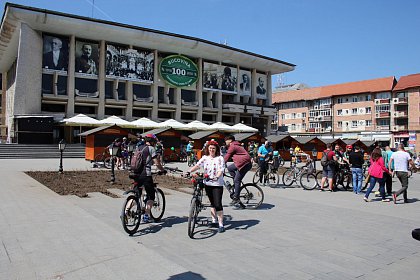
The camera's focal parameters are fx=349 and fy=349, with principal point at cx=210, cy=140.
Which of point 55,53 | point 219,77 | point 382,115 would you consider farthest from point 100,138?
point 382,115

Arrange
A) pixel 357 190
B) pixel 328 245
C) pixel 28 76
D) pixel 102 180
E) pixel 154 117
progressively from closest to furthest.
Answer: pixel 328 245 < pixel 357 190 < pixel 102 180 < pixel 28 76 < pixel 154 117

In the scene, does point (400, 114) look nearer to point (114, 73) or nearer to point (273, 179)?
point (114, 73)

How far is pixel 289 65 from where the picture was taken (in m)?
65.8

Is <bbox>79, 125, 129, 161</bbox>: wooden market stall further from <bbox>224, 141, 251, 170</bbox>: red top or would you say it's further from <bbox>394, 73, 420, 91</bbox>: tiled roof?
<bbox>394, 73, 420, 91</bbox>: tiled roof

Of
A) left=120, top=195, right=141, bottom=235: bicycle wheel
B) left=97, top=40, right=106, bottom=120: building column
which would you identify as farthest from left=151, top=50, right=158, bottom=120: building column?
left=120, top=195, right=141, bottom=235: bicycle wheel

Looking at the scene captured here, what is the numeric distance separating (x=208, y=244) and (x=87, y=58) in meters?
44.6

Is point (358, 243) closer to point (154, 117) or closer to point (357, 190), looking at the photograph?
point (357, 190)

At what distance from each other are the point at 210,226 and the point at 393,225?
4.00 m

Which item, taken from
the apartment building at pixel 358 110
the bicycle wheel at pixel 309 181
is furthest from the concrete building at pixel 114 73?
the bicycle wheel at pixel 309 181

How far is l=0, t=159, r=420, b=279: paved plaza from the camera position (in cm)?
454

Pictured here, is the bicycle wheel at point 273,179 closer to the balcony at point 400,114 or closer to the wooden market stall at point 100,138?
the wooden market stall at point 100,138

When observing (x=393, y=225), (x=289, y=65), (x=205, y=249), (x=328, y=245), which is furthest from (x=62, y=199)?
(x=289, y=65)

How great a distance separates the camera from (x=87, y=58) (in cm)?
4559

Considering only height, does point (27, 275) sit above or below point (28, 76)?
below
